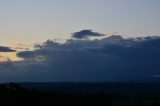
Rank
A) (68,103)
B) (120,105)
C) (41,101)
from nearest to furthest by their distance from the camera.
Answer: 1. (41,101)
2. (68,103)
3. (120,105)

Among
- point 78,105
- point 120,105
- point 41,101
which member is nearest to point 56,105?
point 41,101

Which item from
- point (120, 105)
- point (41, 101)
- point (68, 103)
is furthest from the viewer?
point (120, 105)

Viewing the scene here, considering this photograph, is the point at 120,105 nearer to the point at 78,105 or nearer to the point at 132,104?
the point at 132,104

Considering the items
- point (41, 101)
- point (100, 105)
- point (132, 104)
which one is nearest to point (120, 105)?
point (132, 104)

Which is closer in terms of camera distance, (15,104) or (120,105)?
(15,104)

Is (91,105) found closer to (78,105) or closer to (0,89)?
(78,105)

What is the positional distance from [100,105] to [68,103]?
33.8 ft

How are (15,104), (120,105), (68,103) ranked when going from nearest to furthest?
(15,104)
(68,103)
(120,105)

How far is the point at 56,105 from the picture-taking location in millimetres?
106562

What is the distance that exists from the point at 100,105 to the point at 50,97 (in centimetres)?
1324

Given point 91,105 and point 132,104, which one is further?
point 132,104

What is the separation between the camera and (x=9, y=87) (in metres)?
119

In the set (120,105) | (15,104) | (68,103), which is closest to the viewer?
(15,104)

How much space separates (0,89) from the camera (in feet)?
349
